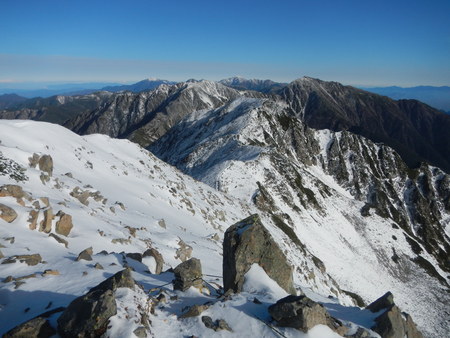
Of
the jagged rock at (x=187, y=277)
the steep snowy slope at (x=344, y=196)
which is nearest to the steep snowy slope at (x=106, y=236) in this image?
the jagged rock at (x=187, y=277)

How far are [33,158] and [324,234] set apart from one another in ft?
180

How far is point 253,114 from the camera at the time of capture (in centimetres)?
11006

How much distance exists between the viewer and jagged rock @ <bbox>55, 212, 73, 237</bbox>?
15.1 m

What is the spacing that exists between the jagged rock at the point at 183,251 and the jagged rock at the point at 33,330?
11.6m

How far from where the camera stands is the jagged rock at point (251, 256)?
10875mm

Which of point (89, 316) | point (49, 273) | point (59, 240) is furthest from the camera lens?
point (59, 240)

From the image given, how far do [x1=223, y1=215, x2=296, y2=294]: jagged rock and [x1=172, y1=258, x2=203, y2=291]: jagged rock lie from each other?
41.2 inches

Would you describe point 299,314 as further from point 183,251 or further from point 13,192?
point 13,192

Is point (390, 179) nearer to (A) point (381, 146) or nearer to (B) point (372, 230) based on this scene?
(A) point (381, 146)

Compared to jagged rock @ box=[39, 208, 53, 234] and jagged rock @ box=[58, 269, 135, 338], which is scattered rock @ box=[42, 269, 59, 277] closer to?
jagged rock @ box=[58, 269, 135, 338]

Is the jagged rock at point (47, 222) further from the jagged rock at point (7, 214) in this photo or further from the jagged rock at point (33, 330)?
the jagged rock at point (33, 330)

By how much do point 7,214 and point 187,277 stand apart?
945 centimetres

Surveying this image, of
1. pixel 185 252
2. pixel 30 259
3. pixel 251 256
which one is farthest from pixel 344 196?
pixel 30 259

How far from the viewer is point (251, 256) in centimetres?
1109
